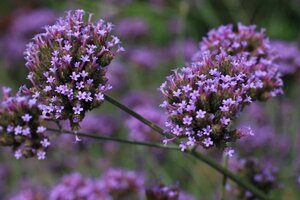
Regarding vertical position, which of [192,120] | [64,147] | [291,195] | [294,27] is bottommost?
[192,120]

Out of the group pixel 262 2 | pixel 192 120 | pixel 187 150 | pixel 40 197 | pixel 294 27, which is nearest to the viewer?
pixel 192 120

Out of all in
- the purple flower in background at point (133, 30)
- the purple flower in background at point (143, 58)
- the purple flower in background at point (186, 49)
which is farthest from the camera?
the purple flower in background at point (133, 30)

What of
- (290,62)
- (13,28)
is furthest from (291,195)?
(13,28)

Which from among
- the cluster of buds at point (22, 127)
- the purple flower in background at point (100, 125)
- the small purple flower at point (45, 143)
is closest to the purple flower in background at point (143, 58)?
the purple flower in background at point (100, 125)

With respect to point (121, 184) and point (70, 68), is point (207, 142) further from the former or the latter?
point (121, 184)

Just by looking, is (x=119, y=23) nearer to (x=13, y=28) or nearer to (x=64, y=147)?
(x=13, y=28)

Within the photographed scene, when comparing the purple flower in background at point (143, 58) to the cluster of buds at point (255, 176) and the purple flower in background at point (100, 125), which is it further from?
the cluster of buds at point (255, 176)

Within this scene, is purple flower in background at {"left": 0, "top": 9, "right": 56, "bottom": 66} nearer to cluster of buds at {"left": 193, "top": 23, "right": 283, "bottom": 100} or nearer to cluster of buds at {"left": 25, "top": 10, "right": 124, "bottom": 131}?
cluster of buds at {"left": 193, "top": 23, "right": 283, "bottom": 100}
